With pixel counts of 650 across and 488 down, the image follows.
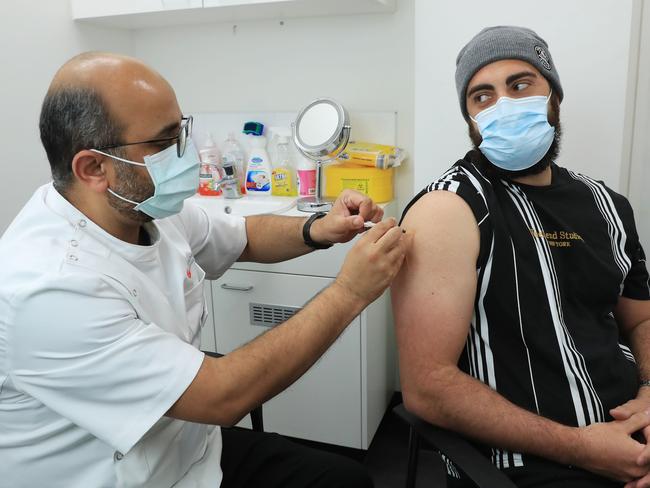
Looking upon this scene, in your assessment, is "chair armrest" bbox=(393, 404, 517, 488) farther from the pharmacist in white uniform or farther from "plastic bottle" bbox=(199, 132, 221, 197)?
"plastic bottle" bbox=(199, 132, 221, 197)

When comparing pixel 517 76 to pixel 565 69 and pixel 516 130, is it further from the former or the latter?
pixel 565 69

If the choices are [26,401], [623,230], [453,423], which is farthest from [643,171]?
[26,401]

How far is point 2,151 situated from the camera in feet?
7.08

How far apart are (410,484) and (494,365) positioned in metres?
0.35

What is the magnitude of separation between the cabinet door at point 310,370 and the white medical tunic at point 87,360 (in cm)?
84

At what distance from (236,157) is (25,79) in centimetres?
88

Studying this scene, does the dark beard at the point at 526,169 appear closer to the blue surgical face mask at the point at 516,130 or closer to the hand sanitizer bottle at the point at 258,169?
the blue surgical face mask at the point at 516,130

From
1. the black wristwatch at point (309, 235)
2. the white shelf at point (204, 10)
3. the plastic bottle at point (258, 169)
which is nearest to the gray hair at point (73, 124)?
the black wristwatch at point (309, 235)

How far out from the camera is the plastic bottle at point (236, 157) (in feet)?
8.23

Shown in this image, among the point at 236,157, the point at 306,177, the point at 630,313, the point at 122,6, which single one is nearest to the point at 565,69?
the point at 630,313

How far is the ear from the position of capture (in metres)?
1.09

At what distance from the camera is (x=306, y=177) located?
2338mm

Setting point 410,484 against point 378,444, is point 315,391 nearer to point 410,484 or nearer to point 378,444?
point 378,444

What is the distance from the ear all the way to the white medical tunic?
6cm
